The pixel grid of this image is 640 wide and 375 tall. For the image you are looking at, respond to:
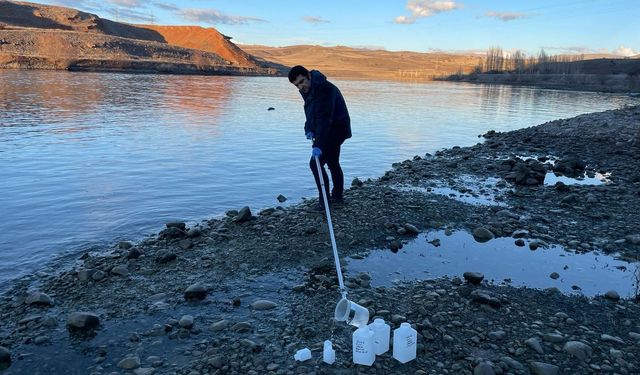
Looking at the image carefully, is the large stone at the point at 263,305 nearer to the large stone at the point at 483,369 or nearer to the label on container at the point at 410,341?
the label on container at the point at 410,341

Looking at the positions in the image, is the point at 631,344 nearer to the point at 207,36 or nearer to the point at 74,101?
the point at 74,101

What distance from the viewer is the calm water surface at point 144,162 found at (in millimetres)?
10016

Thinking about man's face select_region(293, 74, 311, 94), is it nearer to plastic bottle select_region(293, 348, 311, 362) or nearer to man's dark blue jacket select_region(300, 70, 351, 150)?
man's dark blue jacket select_region(300, 70, 351, 150)

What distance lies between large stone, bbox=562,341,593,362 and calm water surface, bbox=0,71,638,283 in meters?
7.31

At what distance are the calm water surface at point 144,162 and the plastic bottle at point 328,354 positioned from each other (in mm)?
5273

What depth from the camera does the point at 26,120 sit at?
2366 centimetres

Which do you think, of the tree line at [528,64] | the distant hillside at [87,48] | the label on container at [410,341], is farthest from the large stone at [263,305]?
the tree line at [528,64]

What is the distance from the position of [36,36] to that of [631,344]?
392 ft

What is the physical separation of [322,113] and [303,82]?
0.69 m

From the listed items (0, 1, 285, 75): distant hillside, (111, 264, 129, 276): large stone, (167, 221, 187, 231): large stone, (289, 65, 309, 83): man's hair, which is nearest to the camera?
(111, 264, 129, 276): large stone

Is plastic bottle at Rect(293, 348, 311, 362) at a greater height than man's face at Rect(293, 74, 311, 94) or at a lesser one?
lesser

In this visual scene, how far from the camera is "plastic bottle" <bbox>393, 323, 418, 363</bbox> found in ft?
15.7

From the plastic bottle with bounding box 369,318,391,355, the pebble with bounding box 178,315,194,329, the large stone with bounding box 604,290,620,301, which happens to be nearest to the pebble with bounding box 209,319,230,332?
the pebble with bounding box 178,315,194,329

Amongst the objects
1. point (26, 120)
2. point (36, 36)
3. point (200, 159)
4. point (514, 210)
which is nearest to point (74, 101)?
point (26, 120)
